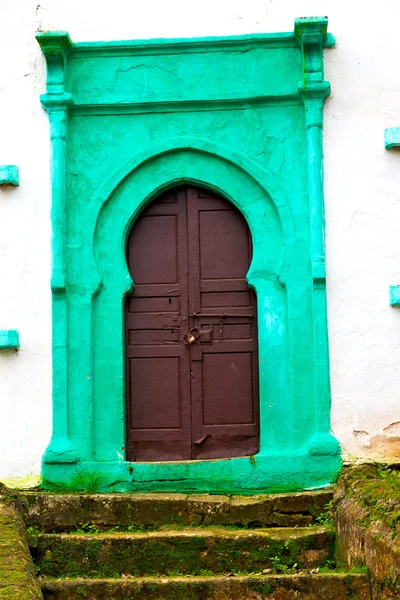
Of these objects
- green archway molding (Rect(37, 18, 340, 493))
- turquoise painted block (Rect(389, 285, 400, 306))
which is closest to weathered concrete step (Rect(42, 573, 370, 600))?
green archway molding (Rect(37, 18, 340, 493))

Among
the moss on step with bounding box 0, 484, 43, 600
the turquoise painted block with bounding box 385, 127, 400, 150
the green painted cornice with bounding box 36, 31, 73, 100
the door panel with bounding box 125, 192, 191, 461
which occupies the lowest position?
the moss on step with bounding box 0, 484, 43, 600

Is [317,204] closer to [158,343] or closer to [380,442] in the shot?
[158,343]

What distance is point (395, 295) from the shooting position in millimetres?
7102

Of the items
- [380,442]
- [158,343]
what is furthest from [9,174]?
[380,442]

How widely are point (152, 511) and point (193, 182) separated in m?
2.76

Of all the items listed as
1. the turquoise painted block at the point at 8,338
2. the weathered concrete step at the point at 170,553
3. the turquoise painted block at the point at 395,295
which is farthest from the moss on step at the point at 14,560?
the turquoise painted block at the point at 395,295

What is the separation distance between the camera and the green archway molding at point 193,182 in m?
7.01

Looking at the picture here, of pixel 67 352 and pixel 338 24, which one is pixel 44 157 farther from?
pixel 338 24

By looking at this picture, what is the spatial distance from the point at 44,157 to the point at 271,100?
2.00m

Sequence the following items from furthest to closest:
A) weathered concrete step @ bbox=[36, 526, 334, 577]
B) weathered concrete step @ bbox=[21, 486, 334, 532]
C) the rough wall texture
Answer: weathered concrete step @ bbox=[21, 486, 334, 532] < weathered concrete step @ bbox=[36, 526, 334, 577] < the rough wall texture

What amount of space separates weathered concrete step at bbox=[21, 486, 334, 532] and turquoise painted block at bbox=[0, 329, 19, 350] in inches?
48.6

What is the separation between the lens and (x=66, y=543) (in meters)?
6.04

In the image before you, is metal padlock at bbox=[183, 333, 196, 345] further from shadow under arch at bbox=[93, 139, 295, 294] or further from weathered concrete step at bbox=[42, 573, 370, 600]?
weathered concrete step at bbox=[42, 573, 370, 600]

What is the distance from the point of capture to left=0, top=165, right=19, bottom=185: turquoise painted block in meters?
7.25
